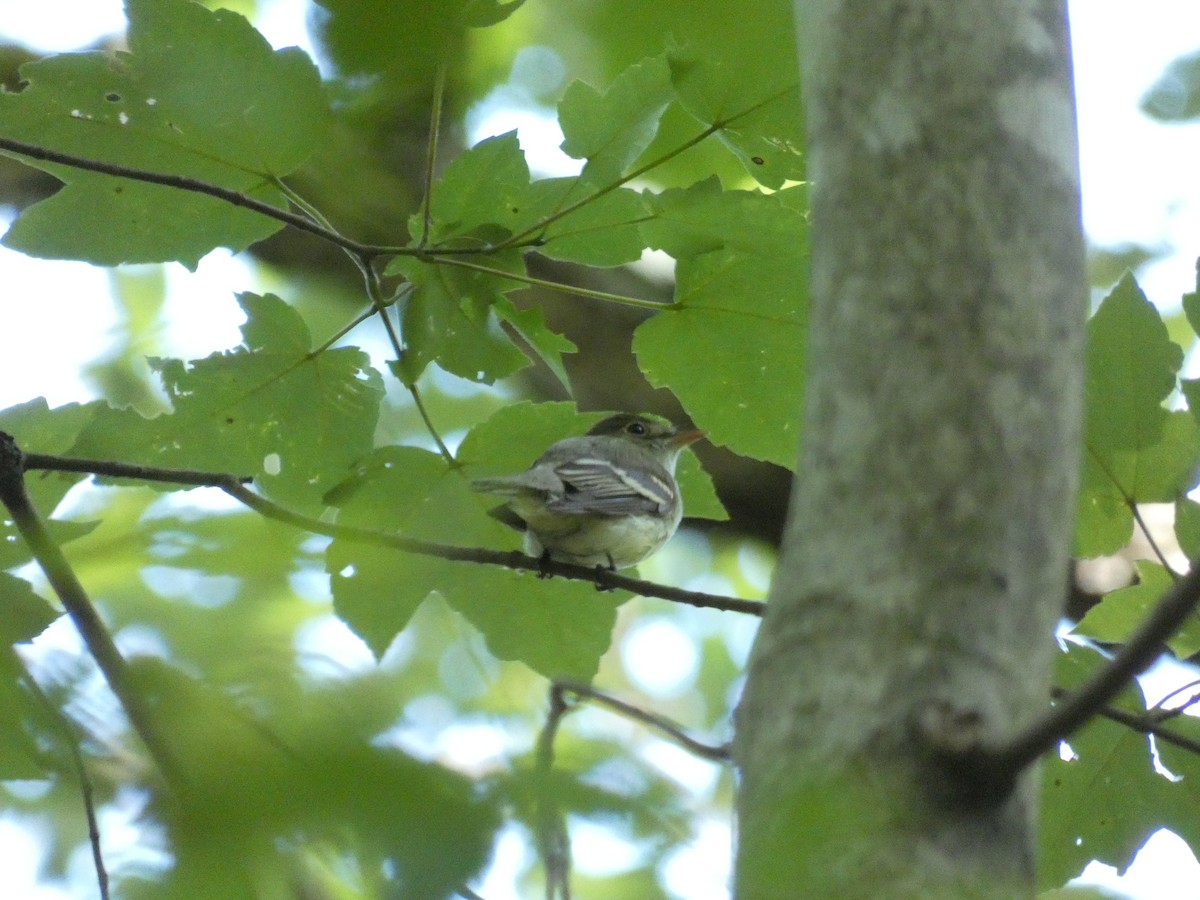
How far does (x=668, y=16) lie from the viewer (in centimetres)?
120

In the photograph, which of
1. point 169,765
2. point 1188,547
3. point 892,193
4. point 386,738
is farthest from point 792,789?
point 1188,547

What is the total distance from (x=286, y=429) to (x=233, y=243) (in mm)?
412

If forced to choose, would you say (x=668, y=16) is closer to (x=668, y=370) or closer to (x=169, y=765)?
(x=169, y=765)

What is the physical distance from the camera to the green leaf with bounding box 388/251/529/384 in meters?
2.50

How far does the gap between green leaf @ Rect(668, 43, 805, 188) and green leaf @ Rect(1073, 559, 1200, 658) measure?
101 cm

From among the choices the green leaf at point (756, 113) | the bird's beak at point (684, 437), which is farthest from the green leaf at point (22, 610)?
the bird's beak at point (684, 437)

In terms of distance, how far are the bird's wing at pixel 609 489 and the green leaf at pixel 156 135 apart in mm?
1539

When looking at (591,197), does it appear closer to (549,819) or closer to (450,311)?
(450,311)

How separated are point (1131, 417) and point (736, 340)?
81cm

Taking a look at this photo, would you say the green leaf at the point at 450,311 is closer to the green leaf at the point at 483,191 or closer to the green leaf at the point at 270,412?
the green leaf at the point at 483,191

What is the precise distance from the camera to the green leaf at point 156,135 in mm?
2111

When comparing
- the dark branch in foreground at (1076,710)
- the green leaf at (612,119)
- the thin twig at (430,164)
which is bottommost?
the dark branch in foreground at (1076,710)

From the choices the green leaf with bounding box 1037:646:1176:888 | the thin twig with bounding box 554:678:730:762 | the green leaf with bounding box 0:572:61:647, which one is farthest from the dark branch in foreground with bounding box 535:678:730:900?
the green leaf with bounding box 1037:646:1176:888

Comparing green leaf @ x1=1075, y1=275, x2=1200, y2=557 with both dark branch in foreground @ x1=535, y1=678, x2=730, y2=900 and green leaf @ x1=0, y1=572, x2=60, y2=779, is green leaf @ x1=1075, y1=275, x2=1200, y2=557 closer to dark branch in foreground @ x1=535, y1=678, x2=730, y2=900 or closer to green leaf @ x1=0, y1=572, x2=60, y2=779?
dark branch in foreground @ x1=535, y1=678, x2=730, y2=900
